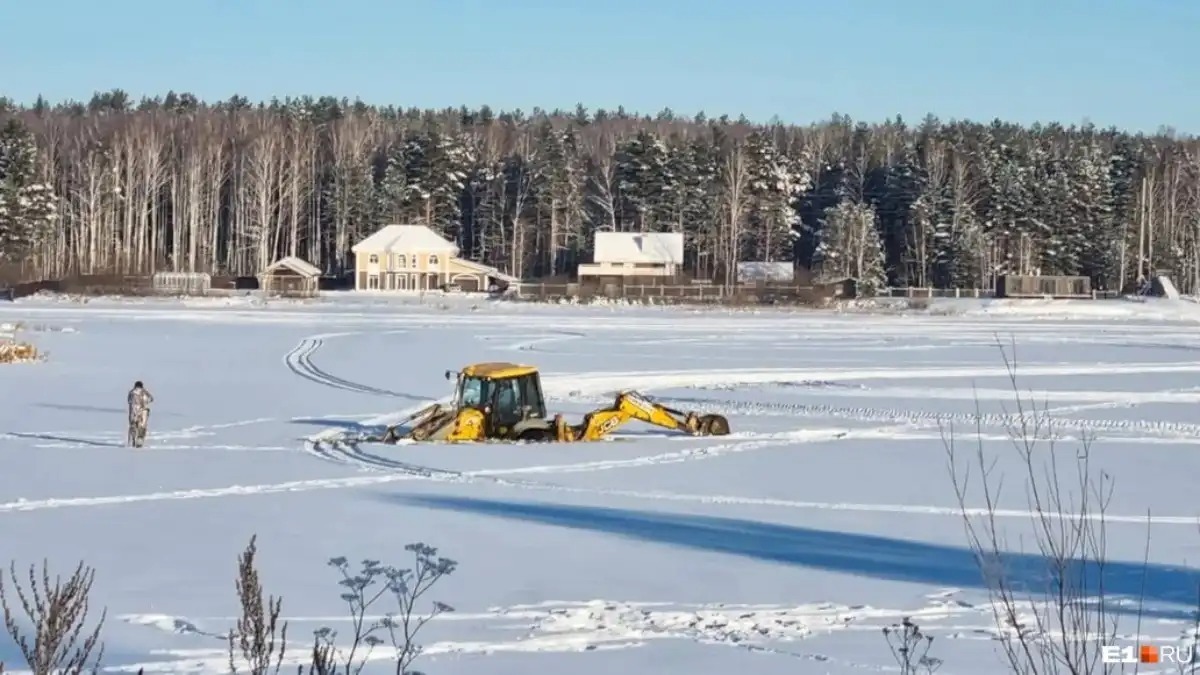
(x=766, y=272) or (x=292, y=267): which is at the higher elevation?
(x=766, y=272)

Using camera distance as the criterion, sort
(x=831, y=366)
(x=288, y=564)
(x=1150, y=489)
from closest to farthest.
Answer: (x=288, y=564), (x=1150, y=489), (x=831, y=366)

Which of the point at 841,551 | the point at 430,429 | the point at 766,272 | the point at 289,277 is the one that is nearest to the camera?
the point at 841,551

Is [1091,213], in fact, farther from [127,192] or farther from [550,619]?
[550,619]

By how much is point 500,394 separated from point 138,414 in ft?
17.8

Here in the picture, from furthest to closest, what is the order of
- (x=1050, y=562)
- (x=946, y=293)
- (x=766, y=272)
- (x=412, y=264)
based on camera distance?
(x=412, y=264) < (x=766, y=272) < (x=946, y=293) < (x=1050, y=562)

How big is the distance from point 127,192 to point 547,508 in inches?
3434

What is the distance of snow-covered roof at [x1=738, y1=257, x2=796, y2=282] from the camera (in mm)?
88125

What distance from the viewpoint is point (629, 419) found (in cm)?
2205

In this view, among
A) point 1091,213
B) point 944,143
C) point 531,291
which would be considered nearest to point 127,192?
point 531,291

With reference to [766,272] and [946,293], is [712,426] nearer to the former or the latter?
[946,293]

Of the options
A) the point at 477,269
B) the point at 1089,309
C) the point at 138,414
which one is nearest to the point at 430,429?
the point at 138,414

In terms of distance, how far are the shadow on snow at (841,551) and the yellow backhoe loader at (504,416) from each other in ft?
17.5

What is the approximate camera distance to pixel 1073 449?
67.8ft

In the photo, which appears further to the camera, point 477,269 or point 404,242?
point 477,269
